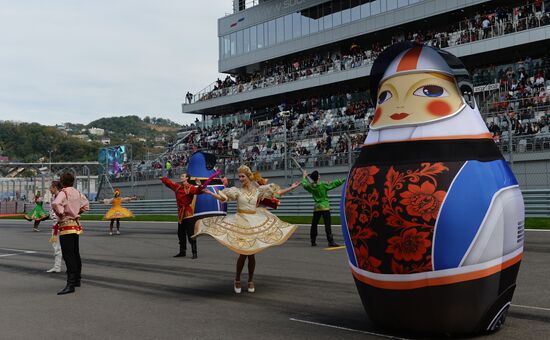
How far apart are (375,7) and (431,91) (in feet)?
117

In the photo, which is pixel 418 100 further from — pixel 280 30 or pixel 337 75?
pixel 280 30

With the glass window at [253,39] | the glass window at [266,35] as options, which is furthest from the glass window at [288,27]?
the glass window at [253,39]

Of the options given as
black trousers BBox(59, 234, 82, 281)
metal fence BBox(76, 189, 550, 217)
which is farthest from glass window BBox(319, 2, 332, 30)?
black trousers BBox(59, 234, 82, 281)

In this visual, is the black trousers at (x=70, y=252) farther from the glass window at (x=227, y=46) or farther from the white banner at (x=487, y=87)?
the glass window at (x=227, y=46)

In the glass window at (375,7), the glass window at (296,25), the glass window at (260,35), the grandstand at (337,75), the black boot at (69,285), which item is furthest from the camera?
the glass window at (260,35)

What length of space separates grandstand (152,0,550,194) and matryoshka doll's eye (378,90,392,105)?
14.4 m

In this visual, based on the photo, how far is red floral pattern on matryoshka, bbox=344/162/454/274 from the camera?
539 cm

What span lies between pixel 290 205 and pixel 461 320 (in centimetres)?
2039

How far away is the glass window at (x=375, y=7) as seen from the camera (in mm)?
39625

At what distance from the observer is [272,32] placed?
47750 millimetres

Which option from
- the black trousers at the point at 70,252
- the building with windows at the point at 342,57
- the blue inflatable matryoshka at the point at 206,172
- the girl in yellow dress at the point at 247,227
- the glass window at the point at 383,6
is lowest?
the black trousers at the point at 70,252

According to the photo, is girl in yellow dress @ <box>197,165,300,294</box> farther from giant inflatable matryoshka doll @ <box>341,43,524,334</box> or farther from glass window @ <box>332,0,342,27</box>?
glass window @ <box>332,0,342,27</box>

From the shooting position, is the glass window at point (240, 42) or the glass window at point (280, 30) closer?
the glass window at point (280, 30)

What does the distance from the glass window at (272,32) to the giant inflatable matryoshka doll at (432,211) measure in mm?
42479
